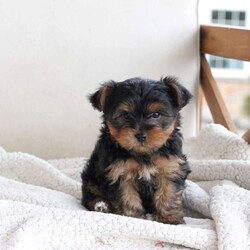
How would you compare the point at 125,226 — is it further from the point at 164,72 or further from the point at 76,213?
the point at 164,72

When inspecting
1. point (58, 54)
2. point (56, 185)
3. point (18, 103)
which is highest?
point (58, 54)

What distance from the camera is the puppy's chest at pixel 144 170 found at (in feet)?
7.18

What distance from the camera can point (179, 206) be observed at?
89.7 inches

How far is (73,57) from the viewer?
3234 millimetres

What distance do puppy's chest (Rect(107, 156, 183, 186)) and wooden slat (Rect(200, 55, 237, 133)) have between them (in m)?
1.10

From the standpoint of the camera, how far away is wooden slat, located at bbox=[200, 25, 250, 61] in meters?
2.97

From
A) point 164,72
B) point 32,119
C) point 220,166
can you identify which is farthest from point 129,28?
point 220,166

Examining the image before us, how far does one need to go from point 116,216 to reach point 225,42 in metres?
1.54

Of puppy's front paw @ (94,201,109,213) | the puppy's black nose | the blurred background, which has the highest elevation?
the puppy's black nose

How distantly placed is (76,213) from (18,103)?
1358 mm

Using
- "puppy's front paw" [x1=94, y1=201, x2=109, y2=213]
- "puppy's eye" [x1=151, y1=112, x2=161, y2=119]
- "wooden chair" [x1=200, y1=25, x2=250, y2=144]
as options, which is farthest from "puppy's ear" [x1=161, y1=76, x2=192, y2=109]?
"wooden chair" [x1=200, y1=25, x2=250, y2=144]

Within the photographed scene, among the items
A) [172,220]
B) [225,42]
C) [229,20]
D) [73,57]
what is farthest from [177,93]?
[229,20]

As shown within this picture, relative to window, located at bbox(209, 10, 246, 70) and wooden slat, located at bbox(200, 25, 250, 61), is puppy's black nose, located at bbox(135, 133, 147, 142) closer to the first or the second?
wooden slat, located at bbox(200, 25, 250, 61)

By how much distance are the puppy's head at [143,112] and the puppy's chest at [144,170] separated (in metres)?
0.08
